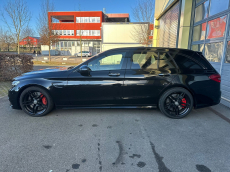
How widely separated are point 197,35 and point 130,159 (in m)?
6.56

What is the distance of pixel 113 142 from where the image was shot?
2.85m

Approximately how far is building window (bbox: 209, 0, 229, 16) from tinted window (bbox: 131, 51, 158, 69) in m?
3.31

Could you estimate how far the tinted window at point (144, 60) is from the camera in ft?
12.6

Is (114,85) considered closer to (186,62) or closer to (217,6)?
(186,62)

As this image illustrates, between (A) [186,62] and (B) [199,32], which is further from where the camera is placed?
(B) [199,32]

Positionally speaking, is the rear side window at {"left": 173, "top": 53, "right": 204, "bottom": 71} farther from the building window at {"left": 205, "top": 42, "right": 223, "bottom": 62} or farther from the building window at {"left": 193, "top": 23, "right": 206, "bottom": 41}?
the building window at {"left": 193, "top": 23, "right": 206, "bottom": 41}

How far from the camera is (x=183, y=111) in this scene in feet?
12.8

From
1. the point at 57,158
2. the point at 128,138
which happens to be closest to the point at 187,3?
the point at 128,138

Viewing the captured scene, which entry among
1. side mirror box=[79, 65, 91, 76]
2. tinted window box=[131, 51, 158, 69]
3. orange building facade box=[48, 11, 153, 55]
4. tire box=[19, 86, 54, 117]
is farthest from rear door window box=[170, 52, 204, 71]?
orange building facade box=[48, 11, 153, 55]

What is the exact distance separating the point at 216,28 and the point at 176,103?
3667 millimetres

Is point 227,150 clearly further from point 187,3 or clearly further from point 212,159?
point 187,3

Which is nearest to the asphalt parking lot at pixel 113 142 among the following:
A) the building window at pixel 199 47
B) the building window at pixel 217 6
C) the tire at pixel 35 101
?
the tire at pixel 35 101

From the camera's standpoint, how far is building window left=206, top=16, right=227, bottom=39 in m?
5.30

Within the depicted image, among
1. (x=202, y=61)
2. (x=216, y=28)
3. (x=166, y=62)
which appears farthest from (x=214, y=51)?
(x=166, y=62)
